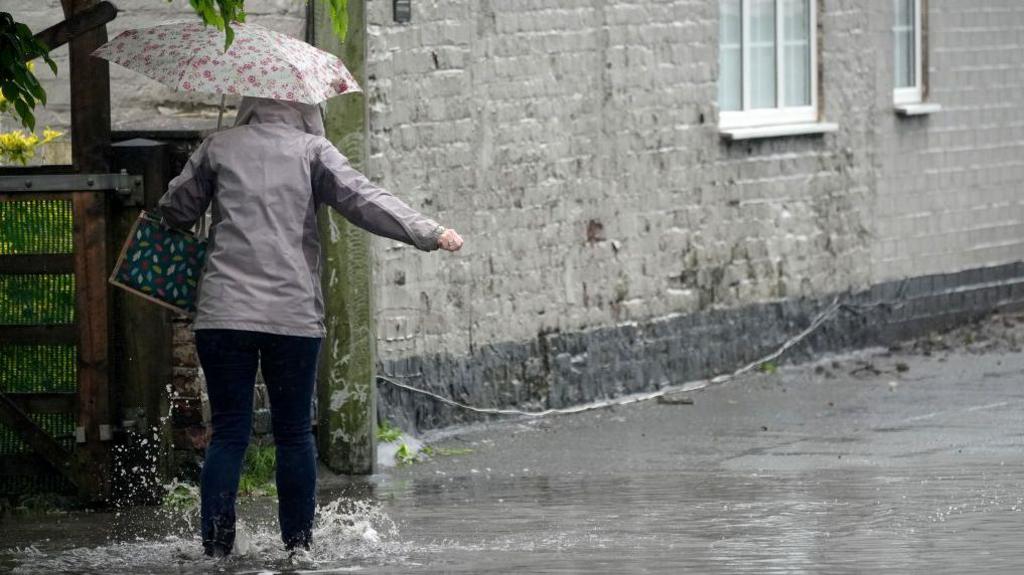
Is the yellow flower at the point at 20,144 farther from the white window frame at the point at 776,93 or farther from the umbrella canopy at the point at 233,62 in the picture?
the white window frame at the point at 776,93

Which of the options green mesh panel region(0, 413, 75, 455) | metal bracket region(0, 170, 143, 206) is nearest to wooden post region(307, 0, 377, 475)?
metal bracket region(0, 170, 143, 206)

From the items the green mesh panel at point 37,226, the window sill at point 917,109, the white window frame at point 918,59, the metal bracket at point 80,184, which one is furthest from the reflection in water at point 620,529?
the white window frame at point 918,59

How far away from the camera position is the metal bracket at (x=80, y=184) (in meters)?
8.64

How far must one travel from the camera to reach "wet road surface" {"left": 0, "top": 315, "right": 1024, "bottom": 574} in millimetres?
7336

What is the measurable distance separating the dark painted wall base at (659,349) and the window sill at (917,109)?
123cm

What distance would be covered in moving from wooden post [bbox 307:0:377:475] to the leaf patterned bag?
1.96 meters

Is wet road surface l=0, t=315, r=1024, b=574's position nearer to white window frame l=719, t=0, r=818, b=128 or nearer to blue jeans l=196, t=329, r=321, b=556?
blue jeans l=196, t=329, r=321, b=556

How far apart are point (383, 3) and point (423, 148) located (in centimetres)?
81

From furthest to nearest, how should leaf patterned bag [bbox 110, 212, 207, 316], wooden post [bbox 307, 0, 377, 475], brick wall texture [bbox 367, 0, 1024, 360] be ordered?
1. brick wall texture [bbox 367, 0, 1024, 360]
2. wooden post [bbox 307, 0, 377, 475]
3. leaf patterned bag [bbox 110, 212, 207, 316]

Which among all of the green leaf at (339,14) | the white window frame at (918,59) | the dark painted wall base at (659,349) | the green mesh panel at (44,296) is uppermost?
the white window frame at (918,59)

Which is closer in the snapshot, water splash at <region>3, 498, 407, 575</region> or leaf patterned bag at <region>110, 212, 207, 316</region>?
water splash at <region>3, 498, 407, 575</region>

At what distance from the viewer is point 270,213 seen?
719 centimetres

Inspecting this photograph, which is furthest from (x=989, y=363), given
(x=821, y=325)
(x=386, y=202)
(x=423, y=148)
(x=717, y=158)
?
(x=386, y=202)

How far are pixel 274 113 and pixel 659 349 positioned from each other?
558 centimetres
